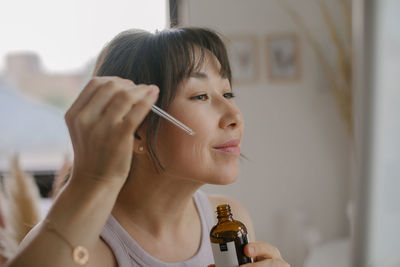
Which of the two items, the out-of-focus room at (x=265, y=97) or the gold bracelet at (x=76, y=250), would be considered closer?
the gold bracelet at (x=76, y=250)

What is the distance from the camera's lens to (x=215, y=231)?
400mm

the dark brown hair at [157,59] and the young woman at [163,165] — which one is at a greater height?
the dark brown hair at [157,59]

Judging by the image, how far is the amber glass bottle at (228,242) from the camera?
37 centimetres

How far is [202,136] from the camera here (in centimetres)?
46

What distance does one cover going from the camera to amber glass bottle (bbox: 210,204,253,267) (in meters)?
0.37

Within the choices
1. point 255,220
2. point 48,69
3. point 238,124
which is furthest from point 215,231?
point 48,69

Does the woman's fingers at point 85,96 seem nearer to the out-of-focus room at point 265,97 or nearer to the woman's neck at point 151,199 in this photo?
the woman's neck at point 151,199

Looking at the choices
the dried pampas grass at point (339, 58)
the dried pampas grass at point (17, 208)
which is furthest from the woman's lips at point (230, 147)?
the dried pampas grass at point (339, 58)

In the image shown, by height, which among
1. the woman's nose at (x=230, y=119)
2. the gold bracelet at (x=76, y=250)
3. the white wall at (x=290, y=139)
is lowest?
the white wall at (x=290, y=139)

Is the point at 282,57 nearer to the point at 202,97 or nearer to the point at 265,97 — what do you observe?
the point at 265,97

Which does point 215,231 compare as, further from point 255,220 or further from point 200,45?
point 255,220

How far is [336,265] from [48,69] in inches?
49.2

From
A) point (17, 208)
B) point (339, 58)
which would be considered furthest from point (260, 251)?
point (339, 58)

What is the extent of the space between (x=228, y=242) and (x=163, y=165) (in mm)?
145
